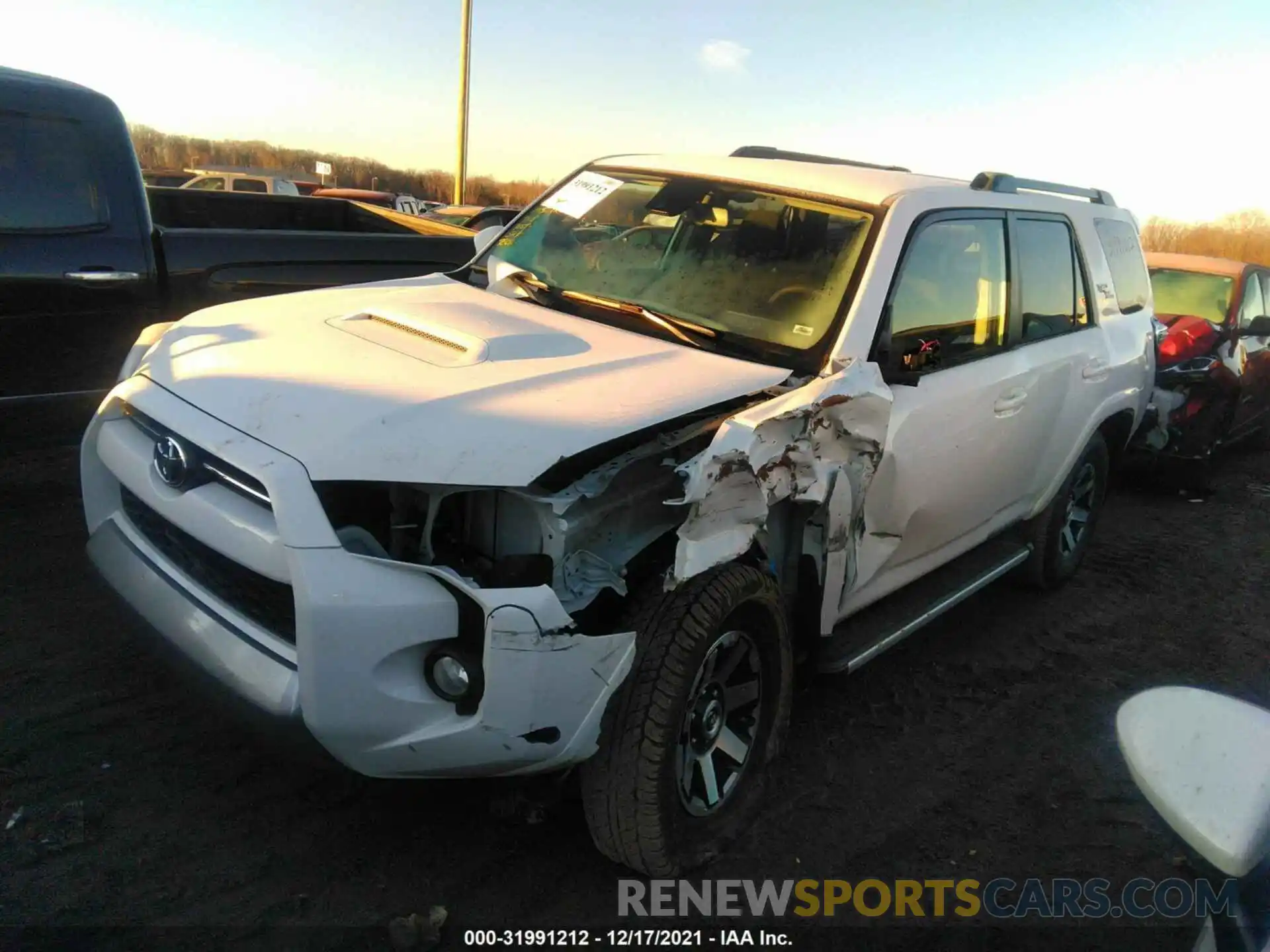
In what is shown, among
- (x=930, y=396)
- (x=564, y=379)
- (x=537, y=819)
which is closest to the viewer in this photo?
(x=564, y=379)

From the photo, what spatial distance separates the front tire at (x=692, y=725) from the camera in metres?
2.40

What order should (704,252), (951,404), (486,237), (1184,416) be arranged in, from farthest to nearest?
1. (1184,416)
2. (486,237)
3. (704,252)
4. (951,404)

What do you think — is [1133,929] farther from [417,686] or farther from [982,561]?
[417,686]

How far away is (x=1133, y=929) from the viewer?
9.20ft

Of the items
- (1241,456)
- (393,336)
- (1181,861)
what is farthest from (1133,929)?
(1241,456)

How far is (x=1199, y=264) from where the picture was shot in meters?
8.33

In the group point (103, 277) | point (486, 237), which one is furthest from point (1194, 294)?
point (103, 277)

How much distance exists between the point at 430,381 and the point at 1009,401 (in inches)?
93.9

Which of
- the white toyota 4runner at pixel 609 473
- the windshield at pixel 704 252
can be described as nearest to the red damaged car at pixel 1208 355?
the white toyota 4runner at pixel 609 473

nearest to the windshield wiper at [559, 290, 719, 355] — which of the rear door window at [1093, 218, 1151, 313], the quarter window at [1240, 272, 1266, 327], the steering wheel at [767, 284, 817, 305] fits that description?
the steering wheel at [767, 284, 817, 305]

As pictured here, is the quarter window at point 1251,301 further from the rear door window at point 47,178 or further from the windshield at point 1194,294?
the rear door window at point 47,178

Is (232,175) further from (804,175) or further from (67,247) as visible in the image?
(804,175)

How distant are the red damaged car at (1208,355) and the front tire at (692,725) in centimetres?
540

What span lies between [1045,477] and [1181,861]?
181 cm
